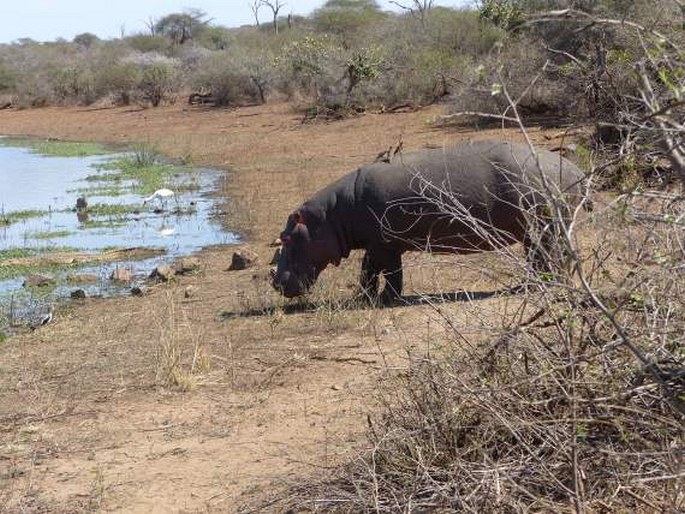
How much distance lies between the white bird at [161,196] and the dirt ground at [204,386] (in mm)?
5252

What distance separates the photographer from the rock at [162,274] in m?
11.6

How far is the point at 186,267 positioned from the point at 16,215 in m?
6.44

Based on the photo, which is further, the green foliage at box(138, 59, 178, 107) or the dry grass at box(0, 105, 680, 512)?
the green foliage at box(138, 59, 178, 107)

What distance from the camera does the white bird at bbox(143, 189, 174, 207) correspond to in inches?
703

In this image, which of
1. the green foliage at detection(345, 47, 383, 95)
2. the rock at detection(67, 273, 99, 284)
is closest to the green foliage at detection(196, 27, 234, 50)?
the green foliage at detection(345, 47, 383, 95)

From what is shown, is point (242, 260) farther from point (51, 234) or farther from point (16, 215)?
point (16, 215)

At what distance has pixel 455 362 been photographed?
4594mm

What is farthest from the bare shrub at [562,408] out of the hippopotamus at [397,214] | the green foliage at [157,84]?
the green foliage at [157,84]

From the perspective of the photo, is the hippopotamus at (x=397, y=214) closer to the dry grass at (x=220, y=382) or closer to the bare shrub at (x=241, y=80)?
the dry grass at (x=220, y=382)

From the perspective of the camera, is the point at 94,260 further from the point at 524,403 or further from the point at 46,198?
the point at 524,403

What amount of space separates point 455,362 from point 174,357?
3.01 m

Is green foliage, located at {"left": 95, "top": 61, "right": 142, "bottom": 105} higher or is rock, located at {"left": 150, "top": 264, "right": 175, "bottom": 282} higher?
green foliage, located at {"left": 95, "top": 61, "right": 142, "bottom": 105}

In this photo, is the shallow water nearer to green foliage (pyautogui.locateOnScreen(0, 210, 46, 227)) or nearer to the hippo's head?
green foliage (pyautogui.locateOnScreen(0, 210, 46, 227))

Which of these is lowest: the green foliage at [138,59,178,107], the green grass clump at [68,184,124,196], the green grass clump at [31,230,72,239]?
the green grass clump at [31,230,72,239]
